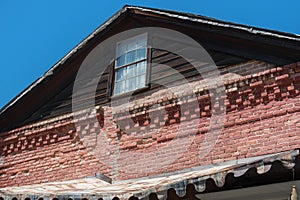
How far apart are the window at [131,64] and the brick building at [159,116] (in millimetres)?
28

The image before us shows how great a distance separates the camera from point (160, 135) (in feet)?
33.5

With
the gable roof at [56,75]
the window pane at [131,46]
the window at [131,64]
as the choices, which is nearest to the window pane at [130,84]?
the window at [131,64]

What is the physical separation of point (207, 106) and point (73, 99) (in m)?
3.73

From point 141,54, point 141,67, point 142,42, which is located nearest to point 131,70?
point 141,67

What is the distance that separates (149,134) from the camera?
34.1ft

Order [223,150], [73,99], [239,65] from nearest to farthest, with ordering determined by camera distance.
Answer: [223,150] < [239,65] < [73,99]

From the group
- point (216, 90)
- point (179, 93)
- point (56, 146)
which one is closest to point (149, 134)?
point (179, 93)

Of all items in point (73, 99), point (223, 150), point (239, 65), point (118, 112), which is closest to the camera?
point (223, 150)

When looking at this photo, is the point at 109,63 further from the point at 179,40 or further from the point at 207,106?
the point at 207,106

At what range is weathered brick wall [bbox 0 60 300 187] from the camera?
29.7ft

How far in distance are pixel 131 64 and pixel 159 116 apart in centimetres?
194

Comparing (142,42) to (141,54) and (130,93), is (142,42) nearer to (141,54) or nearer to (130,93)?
(141,54)

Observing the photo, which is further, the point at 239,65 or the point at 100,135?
the point at 100,135

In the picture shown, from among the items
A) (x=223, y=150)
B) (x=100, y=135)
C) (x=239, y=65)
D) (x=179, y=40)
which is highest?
(x=179, y=40)
